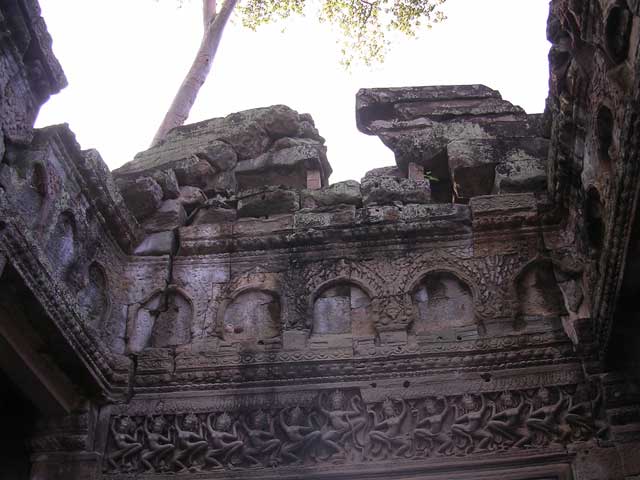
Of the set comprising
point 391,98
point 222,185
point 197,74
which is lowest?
point 222,185

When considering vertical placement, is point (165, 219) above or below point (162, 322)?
above

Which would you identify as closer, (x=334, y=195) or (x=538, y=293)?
(x=538, y=293)

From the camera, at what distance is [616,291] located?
12.5ft

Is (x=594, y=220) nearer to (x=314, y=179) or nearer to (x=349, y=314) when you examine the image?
(x=349, y=314)

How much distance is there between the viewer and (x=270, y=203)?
569 centimetres

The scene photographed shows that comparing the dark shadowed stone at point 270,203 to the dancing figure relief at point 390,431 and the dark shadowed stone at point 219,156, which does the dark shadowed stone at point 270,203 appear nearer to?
the dark shadowed stone at point 219,156

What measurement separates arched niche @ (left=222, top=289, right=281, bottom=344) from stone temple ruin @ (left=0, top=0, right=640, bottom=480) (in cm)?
2

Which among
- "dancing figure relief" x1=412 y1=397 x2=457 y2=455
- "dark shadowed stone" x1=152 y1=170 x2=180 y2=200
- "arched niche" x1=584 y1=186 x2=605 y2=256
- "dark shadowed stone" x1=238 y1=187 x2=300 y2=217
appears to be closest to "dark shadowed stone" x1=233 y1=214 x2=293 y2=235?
"dark shadowed stone" x1=238 y1=187 x2=300 y2=217

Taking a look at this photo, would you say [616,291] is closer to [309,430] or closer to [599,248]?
[599,248]

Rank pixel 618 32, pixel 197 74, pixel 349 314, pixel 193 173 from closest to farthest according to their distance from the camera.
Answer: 1. pixel 618 32
2. pixel 349 314
3. pixel 193 173
4. pixel 197 74

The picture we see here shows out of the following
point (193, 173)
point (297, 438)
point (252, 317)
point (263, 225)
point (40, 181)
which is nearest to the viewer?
point (40, 181)

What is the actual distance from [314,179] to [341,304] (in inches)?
55.7

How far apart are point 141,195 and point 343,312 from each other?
1.87m

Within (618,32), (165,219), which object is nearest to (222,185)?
(165,219)
